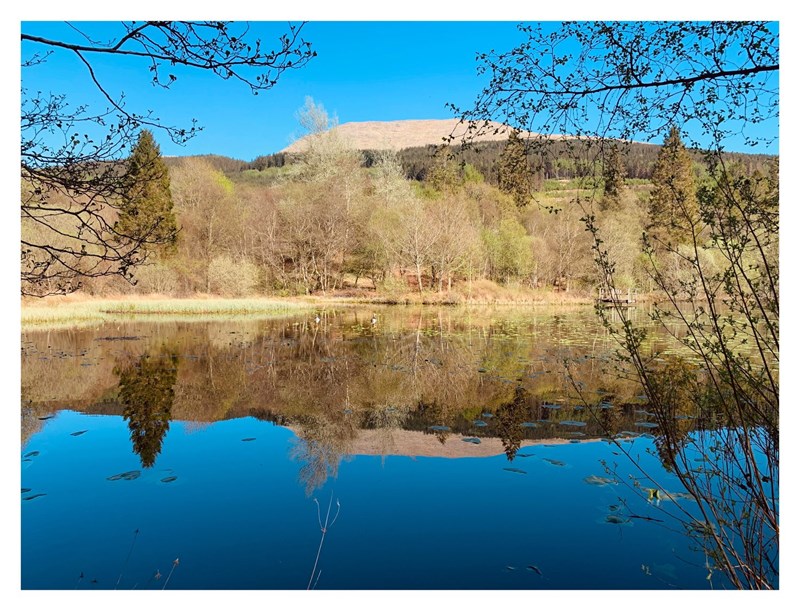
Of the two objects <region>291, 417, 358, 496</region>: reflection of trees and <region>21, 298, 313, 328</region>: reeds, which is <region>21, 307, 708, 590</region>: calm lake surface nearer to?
<region>291, 417, 358, 496</region>: reflection of trees

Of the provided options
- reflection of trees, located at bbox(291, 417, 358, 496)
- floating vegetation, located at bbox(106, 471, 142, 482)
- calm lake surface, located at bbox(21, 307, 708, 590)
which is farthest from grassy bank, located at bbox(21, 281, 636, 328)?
floating vegetation, located at bbox(106, 471, 142, 482)

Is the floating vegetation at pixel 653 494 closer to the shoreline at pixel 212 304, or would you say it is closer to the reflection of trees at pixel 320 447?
the reflection of trees at pixel 320 447

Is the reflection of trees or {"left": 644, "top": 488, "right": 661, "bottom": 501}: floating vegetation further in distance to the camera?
the reflection of trees

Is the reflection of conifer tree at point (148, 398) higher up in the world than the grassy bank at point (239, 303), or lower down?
lower down

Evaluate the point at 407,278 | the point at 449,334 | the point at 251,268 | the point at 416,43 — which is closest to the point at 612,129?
the point at 416,43

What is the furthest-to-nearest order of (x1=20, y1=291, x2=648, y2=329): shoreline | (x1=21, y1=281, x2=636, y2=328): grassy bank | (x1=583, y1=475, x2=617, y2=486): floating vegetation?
(x1=21, y1=281, x2=636, y2=328): grassy bank → (x1=20, y1=291, x2=648, y2=329): shoreline → (x1=583, y1=475, x2=617, y2=486): floating vegetation

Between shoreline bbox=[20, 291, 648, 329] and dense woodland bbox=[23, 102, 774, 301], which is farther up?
dense woodland bbox=[23, 102, 774, 301]

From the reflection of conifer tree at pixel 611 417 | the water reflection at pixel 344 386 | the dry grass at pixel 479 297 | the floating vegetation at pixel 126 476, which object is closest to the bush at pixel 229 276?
the dry grass at pixel 479 297

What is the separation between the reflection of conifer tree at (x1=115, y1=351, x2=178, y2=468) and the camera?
20.1ft

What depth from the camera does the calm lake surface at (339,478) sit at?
141 inches

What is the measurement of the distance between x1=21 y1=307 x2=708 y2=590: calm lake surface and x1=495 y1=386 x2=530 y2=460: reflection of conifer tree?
39mm

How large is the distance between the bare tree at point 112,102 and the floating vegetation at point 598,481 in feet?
12.9

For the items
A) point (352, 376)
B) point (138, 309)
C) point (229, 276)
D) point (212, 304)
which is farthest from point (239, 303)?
point (352, 376)
